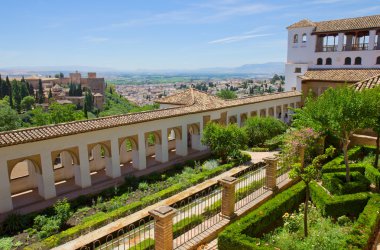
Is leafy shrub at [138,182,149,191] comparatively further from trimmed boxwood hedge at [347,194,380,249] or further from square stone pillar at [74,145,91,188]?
trimmed boxwood hedge at [347,194,380,249]

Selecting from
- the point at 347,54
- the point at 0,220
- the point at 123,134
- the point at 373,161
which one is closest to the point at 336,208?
the point at 373,161

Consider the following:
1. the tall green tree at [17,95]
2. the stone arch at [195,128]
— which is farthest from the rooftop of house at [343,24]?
the tall green tree at [17,95]

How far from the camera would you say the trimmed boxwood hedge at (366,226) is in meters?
8.20

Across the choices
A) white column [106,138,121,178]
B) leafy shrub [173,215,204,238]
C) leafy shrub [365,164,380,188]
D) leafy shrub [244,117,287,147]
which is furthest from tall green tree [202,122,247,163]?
leafy shrub [173,215,204,238]

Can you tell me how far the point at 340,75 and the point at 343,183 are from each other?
23723 millimetres

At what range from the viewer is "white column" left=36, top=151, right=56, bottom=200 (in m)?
15.8

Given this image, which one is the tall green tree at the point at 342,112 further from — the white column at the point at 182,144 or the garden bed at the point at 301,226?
the white column at the point at 182,144

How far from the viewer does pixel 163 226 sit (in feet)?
24.6

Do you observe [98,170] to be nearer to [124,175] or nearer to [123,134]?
[124,175]

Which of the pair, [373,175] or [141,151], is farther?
[141,151]

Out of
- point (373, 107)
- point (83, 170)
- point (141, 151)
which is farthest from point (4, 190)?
point (373, 107)

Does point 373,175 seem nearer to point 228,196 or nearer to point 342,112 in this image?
point 342,112

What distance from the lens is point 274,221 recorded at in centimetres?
1035

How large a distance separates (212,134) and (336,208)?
11282 mm
